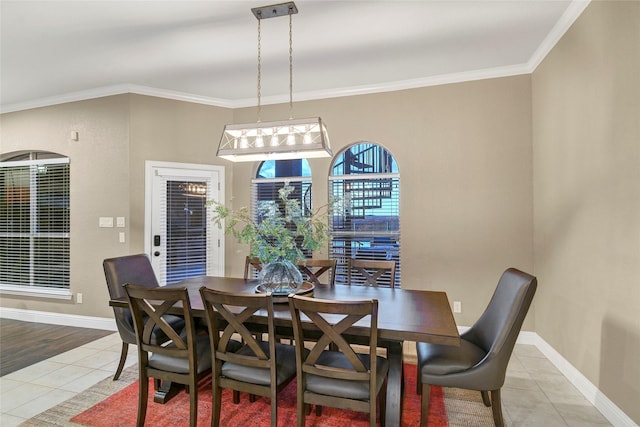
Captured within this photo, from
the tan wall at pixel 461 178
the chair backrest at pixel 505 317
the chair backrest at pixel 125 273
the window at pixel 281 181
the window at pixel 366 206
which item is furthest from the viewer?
the window at pixel 281 181

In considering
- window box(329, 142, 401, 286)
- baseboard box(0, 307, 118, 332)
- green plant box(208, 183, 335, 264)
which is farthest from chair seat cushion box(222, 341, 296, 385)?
baseboard box(0, 307, 118, 332)

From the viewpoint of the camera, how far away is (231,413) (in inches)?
88.6

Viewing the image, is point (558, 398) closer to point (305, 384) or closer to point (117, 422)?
point (305, 384)

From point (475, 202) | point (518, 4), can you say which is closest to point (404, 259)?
point (475, 202)

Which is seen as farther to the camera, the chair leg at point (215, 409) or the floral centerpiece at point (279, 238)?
the floral centerpiece at point (279, 238)

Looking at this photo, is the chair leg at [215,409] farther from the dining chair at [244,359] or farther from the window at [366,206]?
the window at [366,206]

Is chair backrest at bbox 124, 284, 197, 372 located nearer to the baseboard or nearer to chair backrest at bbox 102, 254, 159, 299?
chair backrest at bbox 102, 254, 159, 299

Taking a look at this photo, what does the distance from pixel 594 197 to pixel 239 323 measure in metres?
2.51

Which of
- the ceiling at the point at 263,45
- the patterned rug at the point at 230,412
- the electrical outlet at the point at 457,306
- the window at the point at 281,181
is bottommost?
the patterned rug at the point at 230,412

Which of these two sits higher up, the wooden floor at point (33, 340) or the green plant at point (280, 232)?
the green plant at point (280, 232)

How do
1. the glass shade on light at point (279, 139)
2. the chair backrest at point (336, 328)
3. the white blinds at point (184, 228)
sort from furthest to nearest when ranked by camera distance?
1. the white blinds at point (184, 228)
2. the glass shade on light at point (279, 139)
3. the chair backrest at point (336, 328)

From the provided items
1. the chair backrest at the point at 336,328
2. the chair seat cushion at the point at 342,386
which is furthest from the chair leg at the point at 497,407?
the chair backrest at the point at 336,328

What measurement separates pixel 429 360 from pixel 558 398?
1254mm

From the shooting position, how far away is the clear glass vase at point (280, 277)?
95.0 inches
